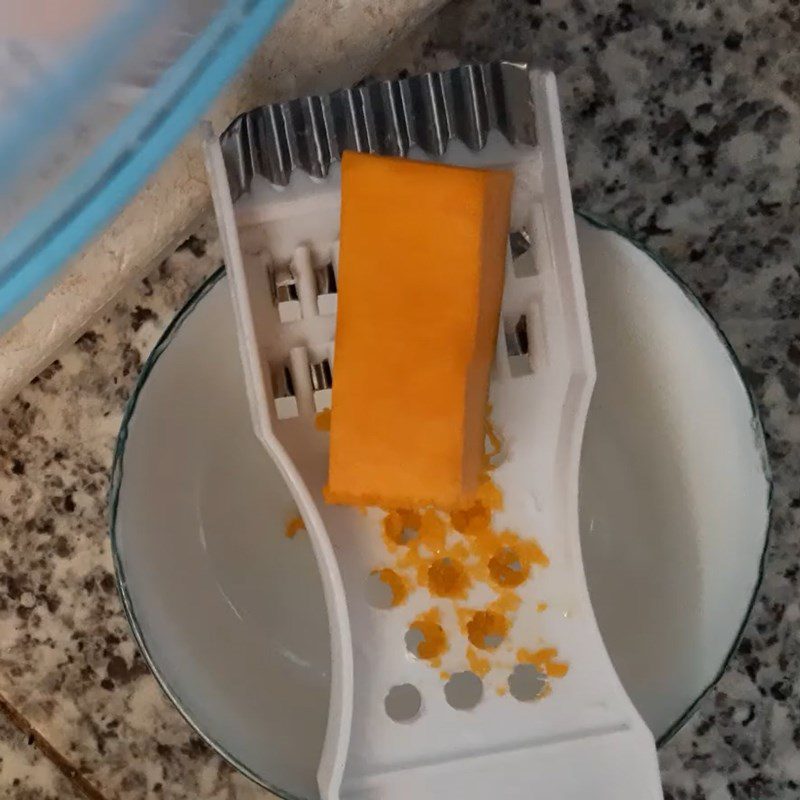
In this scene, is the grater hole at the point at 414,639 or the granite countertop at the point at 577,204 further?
the granite countertop at the point at 577,204

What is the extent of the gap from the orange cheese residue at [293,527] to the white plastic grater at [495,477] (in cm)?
7

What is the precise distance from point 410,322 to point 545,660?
168 mm

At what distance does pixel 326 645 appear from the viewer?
0.49 metres

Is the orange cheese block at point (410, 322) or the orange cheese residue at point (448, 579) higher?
the orange cheese block at point (410, 322)

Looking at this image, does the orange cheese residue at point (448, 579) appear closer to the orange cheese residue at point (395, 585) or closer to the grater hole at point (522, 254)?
the orange cheese residue at point (395, 585)

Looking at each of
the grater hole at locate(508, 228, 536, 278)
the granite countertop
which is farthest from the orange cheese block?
the granite countertop

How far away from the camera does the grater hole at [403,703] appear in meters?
0.42

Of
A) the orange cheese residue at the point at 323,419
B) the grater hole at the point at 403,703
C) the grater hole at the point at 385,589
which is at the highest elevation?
the orange cheese residue at the point at 323,419

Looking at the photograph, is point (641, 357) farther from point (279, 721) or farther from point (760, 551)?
point (279, 721)

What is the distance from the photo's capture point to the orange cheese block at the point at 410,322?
13.9 inches

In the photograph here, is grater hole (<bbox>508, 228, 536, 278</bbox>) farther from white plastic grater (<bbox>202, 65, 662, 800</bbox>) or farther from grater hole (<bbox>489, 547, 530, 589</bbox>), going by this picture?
grater hole (<bbox>489, 547, 530, 589</bbox>)

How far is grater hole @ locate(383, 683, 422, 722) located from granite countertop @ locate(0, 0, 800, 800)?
15cm

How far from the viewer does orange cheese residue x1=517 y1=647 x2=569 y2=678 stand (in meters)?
0.43

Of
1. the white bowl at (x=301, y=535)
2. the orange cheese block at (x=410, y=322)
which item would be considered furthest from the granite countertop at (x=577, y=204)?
the orange cheese block at (x=410, y=322)
